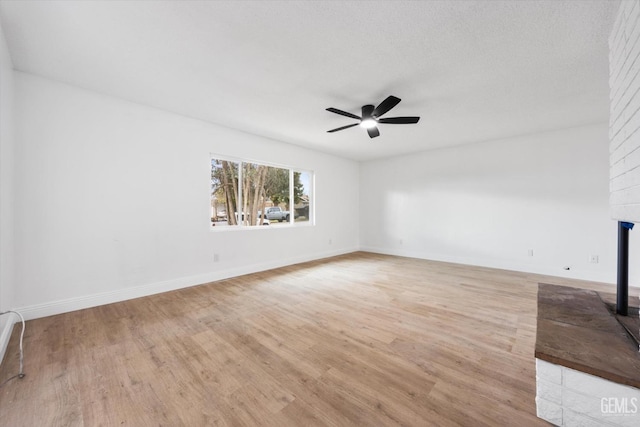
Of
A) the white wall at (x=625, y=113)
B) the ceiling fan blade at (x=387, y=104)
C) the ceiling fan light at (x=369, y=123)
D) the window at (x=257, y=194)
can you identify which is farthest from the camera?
the window at (x=257, y=194)

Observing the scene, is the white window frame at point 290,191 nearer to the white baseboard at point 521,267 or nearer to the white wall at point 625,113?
the white baseboard at point 521,267

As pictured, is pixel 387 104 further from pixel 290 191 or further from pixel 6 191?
pixel 6 191

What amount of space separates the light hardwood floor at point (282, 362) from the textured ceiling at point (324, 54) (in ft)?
8.32

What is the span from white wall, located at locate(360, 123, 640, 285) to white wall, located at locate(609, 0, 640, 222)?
125 inches

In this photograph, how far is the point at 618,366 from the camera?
1124 mm

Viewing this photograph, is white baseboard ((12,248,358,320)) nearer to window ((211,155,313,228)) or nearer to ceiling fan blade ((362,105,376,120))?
window ((211,155,313,228))

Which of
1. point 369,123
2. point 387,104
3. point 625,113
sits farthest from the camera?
point 369,123

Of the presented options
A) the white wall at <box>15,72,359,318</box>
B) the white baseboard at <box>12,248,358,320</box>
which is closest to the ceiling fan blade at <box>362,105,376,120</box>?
the white wall at <box>15,72,359,318</box>

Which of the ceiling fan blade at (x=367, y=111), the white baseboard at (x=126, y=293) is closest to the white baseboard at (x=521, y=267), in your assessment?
the white baseboard at (x=126, y=293)

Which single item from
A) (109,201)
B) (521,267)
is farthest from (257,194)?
(521,267)

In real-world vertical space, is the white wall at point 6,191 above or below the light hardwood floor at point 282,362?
above

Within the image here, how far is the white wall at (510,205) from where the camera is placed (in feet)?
12.9

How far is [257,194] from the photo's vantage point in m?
4.70

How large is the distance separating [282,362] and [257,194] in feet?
11.0
